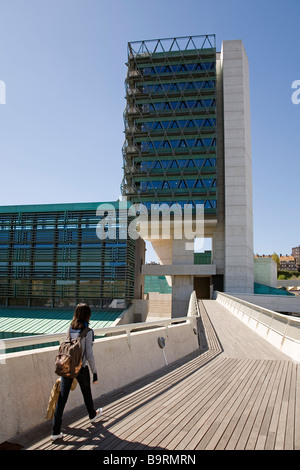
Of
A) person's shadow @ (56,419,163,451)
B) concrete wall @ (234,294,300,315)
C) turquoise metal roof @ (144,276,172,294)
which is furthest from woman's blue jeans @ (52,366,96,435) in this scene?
turquoise metal roof @ (144,276,172,294)

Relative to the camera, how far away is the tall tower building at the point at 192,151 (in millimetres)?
53781

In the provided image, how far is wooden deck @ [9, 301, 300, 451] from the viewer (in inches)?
185

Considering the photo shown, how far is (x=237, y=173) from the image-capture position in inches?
2217

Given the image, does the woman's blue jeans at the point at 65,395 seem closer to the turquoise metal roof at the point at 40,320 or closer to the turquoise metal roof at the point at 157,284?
the turquoise metal roof at the point at 40,320

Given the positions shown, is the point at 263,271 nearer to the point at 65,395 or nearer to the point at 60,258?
the point at 60,258

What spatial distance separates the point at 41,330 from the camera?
34.8 metres

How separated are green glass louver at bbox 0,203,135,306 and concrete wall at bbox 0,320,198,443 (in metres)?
32.6

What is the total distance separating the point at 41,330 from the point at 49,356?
3092cm

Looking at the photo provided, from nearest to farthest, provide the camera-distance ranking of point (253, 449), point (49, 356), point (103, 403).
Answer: point (253, 449) → point (49, 356) → point (103, 403)

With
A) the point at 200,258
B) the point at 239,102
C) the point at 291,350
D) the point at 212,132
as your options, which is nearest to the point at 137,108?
the point at 212,132

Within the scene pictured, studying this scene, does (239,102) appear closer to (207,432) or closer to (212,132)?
(212,132)

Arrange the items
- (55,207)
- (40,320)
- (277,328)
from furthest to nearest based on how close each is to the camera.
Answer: (55,207), (40,320), (277,328)

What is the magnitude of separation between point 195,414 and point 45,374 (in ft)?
7.98

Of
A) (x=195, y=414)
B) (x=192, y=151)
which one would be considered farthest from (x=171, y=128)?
(x=195, y=414)
